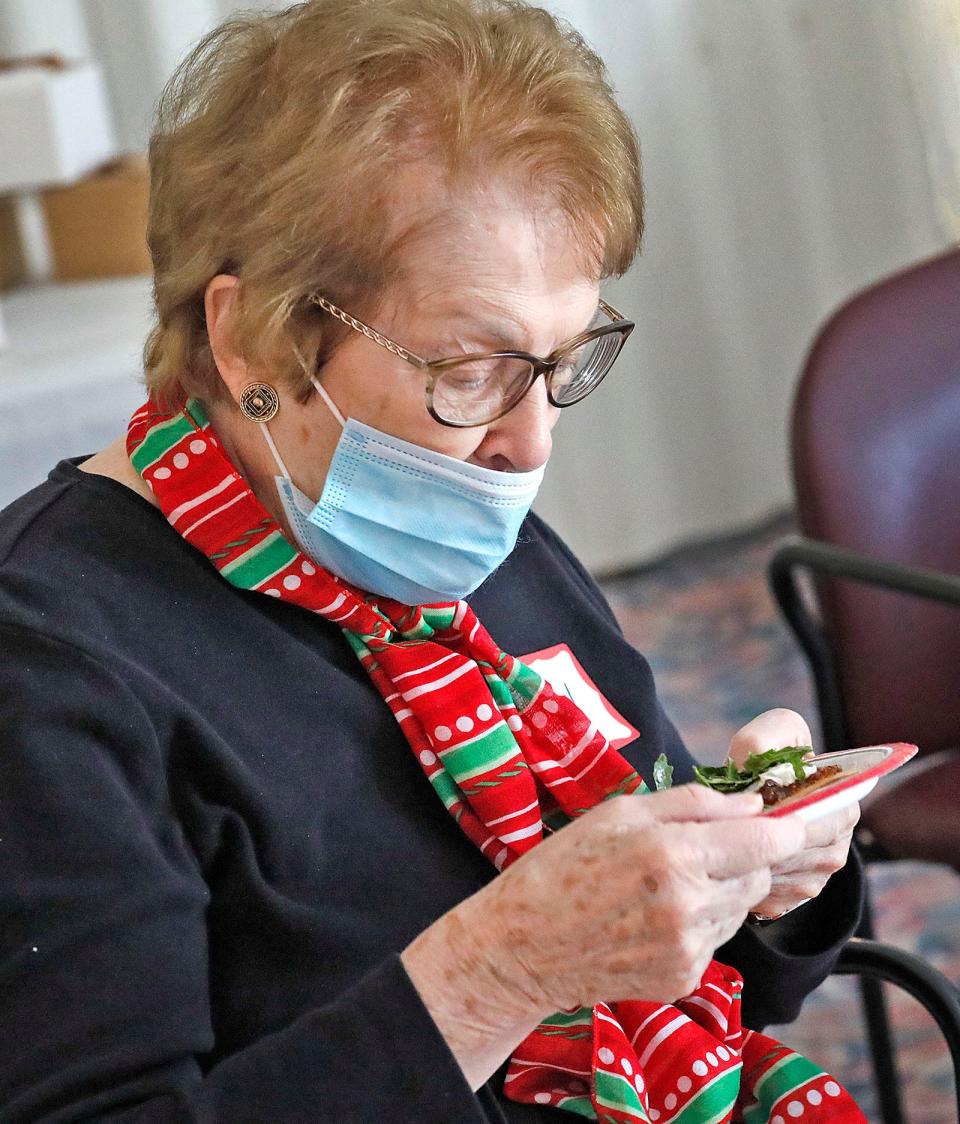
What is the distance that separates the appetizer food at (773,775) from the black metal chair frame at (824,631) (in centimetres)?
50

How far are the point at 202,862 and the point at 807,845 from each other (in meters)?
0.43

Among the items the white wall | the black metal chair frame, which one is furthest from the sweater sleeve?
the white wall

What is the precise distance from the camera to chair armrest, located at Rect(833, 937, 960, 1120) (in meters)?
1.19

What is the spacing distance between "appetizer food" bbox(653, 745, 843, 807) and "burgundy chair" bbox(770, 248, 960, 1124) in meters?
0.62

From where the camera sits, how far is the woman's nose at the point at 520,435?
3.68 ft

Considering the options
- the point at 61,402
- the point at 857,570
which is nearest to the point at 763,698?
the point at 857,570

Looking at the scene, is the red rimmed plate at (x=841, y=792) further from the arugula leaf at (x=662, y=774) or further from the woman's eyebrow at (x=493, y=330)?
the woman's eyebrow at (x=493, y=330)

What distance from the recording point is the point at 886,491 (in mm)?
1814

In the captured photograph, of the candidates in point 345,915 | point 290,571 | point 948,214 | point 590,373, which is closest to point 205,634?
point 290,571

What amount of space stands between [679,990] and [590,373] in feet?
1.69

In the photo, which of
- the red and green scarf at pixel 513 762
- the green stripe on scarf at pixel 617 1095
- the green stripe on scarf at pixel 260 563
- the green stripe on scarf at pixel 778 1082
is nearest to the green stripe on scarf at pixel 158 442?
the red and green scarf at pixel 513 762

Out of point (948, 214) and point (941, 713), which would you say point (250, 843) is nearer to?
point (941, 713)

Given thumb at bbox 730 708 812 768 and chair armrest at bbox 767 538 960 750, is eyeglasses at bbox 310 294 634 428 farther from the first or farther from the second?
chair armrest at bbox 767 538 960 750

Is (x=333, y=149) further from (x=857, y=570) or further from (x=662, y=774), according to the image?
(x=857, y=570)
